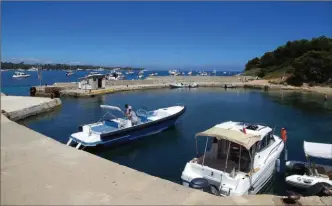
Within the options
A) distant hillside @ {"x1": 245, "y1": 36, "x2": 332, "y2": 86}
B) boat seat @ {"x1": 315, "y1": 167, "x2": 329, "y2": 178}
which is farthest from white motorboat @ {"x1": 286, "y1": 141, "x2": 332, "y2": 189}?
distant hillside @ {"x1": 245, "y1": 36, "x2": 332, "y2": 86}

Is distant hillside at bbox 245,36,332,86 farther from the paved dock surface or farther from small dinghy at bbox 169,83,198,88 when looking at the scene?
the paved dock surface

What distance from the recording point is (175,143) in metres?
20.1

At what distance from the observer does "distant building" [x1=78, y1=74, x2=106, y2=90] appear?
50.0 m

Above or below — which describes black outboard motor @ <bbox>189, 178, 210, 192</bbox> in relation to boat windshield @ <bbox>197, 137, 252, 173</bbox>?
below

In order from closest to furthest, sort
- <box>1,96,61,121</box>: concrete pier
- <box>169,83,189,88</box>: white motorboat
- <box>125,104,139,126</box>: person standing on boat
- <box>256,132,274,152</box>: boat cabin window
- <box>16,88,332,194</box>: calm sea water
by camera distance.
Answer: <box>256,132,274,152</box>: boat cabin window → <box>16,88,332,194</box>: calm sea water → <box>125,104,139,126</box>: person standing on boat → <box>1,96,61,121</box>: concrete pier → <box>169,83,189,88</box>: white motorboat

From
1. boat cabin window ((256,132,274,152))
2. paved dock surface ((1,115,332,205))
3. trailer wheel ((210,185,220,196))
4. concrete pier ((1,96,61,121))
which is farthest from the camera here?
concrete pier ((1,96,61,121))

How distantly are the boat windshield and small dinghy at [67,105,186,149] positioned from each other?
772 cm

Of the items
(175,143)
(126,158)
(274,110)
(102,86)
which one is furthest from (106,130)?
(102,86)

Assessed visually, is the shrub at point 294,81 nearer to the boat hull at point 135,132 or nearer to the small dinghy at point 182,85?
the small dinghy at point 182,85

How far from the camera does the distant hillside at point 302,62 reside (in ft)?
205

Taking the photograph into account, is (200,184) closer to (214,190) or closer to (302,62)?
(214,190)

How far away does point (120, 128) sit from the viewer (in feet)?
62.4

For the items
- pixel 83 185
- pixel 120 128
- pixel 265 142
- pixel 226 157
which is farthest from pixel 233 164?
pixel 120 128

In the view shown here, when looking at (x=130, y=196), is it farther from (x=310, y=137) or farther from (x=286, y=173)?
(x=310, y=137)
